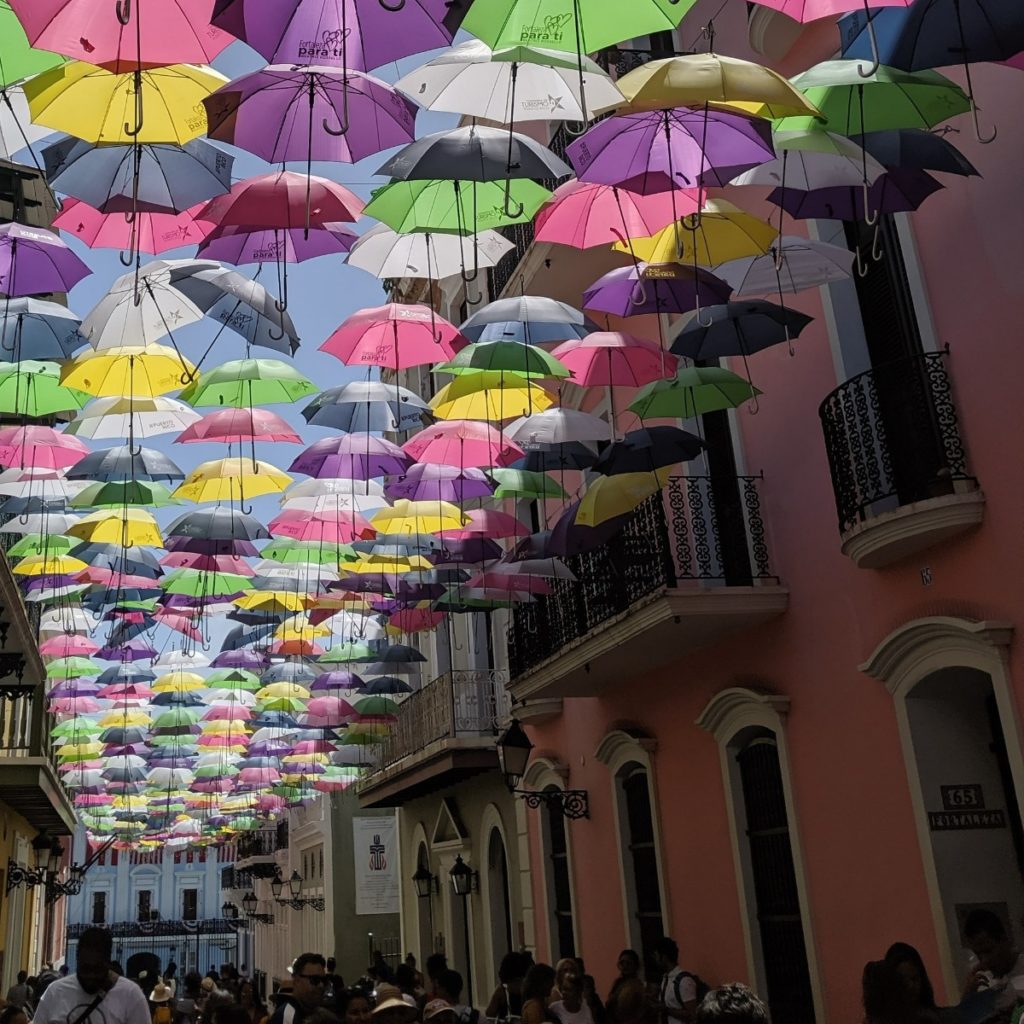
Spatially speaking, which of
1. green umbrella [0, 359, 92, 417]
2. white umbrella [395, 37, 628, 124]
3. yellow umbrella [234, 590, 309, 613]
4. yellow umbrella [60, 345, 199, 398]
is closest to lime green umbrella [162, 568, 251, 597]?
yellow umbrella [234, 590, 309, 613]

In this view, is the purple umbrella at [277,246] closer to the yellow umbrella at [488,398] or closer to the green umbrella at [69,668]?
the yellow umbrella at [488,398]

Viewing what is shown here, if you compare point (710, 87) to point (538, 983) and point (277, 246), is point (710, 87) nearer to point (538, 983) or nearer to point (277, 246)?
point (277, 246)

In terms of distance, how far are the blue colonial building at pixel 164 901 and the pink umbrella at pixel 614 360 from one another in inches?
2593

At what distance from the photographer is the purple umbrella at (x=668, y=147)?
6398 mm

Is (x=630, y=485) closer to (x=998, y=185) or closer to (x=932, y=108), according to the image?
(x=998, y=185)

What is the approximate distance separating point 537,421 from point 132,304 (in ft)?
11.1

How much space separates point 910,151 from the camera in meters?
6.71

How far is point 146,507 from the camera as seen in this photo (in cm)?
1290

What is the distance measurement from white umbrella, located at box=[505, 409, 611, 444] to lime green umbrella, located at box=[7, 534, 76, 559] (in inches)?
247

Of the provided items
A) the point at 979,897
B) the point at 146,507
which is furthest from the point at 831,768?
the point at 146,507

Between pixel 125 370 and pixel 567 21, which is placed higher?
pixel 125 370

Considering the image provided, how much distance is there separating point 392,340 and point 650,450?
229cm

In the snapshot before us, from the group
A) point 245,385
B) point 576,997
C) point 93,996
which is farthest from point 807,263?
point 93,996

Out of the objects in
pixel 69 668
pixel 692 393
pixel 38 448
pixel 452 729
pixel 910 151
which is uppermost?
pixel 69 668
